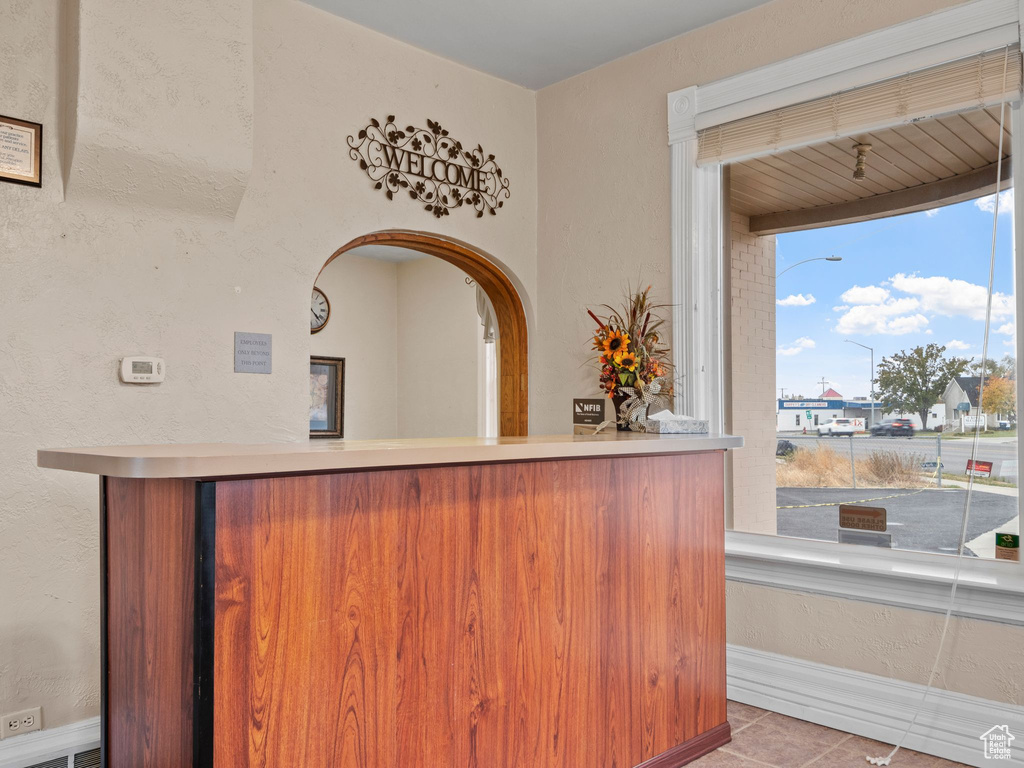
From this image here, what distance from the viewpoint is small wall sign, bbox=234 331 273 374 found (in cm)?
308

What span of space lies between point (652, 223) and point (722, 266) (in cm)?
43

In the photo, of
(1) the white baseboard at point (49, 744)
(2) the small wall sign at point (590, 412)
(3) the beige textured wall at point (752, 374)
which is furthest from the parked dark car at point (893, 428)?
(1) the white baseboard at point (49, 744)

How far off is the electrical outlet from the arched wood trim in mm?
2624

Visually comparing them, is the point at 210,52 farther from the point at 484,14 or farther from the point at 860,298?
the point at 860,298

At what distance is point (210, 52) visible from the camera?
2.80 m

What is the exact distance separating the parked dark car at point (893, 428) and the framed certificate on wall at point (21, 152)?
3.32 metres

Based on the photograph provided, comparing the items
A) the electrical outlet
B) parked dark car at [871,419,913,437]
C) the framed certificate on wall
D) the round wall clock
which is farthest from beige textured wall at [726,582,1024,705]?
the round wall clock

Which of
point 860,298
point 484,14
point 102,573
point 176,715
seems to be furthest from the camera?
point 484,14

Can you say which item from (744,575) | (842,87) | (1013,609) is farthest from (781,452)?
(842,87)

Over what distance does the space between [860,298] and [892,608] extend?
50.1 inches

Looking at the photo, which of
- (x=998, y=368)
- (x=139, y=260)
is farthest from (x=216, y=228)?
(x=998, y=368)

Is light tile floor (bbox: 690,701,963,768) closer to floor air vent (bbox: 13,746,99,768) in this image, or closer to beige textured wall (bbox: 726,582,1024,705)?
beige textured wall (bbox: 726,582,1024,705)

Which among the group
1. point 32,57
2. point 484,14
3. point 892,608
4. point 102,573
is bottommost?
point 892,608

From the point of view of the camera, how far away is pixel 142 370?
9.18 ft
